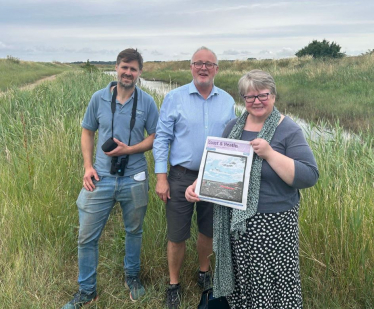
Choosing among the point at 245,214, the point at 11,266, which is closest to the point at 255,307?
the point at 245,214

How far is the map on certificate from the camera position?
177 centimetres

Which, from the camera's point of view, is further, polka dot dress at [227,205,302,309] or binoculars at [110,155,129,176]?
binoculars at [110,155,129,176]

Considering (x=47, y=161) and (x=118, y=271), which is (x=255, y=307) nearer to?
(x=118, y=271)

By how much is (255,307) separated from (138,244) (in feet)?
3.46

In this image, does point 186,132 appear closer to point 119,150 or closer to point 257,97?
point 119,150

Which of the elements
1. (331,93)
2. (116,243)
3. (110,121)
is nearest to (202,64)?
(110,121)

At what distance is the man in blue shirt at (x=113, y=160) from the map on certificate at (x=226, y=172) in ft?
2.15

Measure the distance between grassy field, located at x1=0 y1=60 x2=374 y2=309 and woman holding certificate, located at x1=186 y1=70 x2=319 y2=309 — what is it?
59 centimetres

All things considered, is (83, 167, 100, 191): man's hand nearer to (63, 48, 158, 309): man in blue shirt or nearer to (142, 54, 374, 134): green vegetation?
(63, 48, 158, 309): man in blue shirt

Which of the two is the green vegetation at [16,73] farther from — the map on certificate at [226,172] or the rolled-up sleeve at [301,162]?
the rolled-up sleeve at [301,162]

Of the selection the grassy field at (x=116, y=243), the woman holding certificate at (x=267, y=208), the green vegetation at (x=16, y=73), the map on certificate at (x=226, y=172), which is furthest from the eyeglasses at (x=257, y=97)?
the green vegetation at (x=16, y=73)

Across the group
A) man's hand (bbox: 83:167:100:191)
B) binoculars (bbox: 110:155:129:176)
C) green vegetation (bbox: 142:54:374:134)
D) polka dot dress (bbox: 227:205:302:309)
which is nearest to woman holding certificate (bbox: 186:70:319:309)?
polka dot dress (bbox: 227:205:302:309)

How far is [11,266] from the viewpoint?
2678 mm

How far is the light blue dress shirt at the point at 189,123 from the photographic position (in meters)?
2.29
